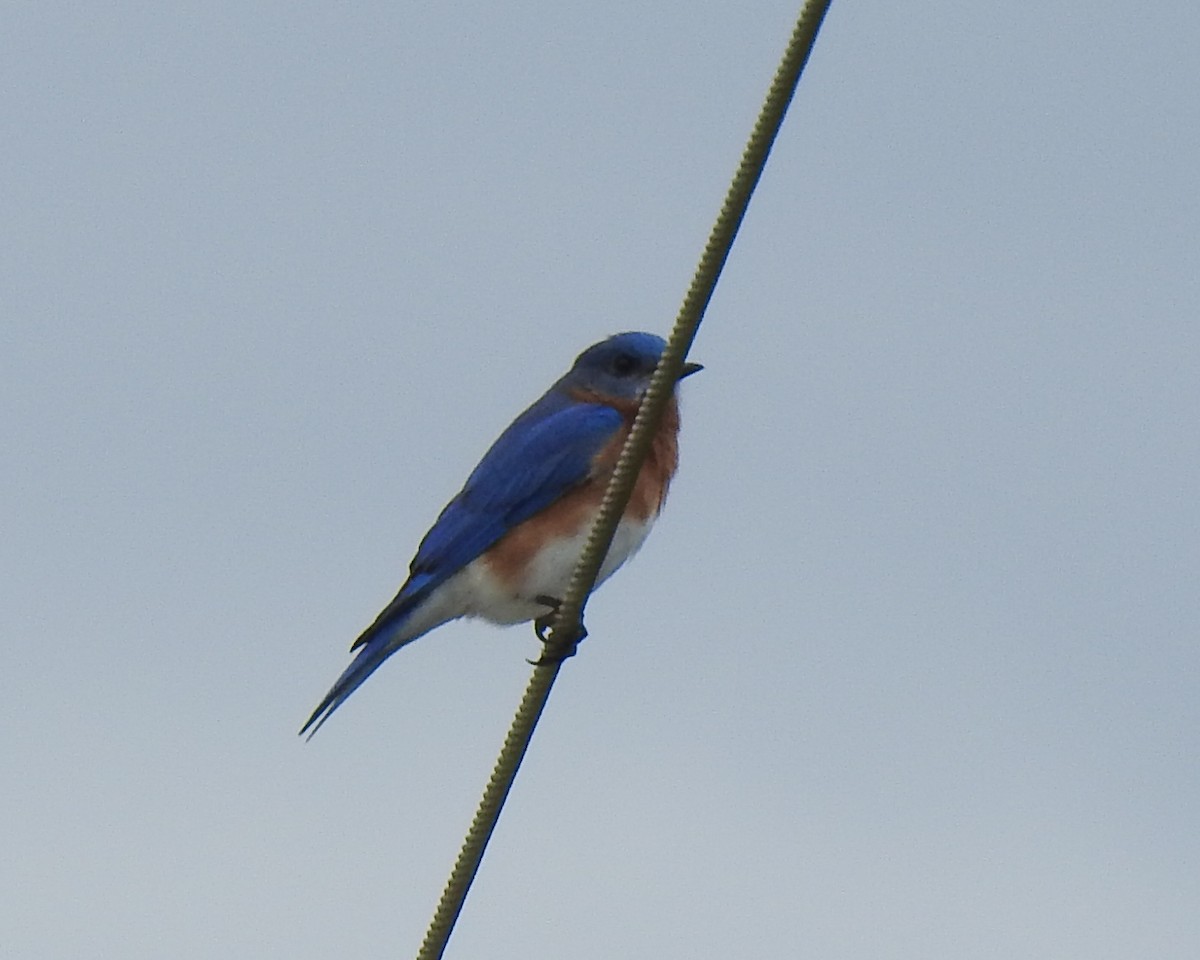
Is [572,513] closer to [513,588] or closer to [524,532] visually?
[524,532]

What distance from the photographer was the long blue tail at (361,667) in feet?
33.3

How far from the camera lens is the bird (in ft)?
34.2

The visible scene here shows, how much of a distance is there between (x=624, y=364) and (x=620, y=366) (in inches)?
1.1

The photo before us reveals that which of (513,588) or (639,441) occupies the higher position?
(513,588)

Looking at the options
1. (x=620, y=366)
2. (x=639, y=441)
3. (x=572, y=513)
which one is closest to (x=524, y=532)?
(x=572, y=513)

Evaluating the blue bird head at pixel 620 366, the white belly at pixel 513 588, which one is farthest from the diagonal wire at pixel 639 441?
the blue bird head at pixel 620 366

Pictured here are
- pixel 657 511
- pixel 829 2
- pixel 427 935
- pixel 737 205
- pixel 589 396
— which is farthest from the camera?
pixel 589 396

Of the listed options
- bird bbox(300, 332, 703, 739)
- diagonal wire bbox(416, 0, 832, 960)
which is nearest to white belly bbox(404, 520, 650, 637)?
bird bbox(300, 332, 703, 739)

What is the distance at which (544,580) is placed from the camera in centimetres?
1049

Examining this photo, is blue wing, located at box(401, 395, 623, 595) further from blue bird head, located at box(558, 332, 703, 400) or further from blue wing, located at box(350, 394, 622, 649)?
blue bird head, located at box(558, 332, 703, 400)

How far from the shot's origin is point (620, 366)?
11461 mm

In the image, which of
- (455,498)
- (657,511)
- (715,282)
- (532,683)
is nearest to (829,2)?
(715,282)

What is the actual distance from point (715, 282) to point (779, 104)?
2.20 feet

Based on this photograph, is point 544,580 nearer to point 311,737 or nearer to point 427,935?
point 311,737
